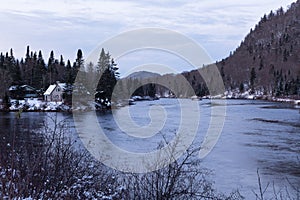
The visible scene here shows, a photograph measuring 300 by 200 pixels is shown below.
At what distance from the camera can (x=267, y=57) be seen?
15438 centimetres

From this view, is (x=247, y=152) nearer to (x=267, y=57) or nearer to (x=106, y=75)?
(x=106, y=75)

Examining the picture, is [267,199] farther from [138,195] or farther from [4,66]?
[4,66]

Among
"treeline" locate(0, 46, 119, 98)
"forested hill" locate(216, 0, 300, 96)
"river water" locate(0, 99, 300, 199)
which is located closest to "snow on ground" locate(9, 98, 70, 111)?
"treeline" locate(0, 46, 119, 98)

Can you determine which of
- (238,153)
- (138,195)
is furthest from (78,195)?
(238,153)

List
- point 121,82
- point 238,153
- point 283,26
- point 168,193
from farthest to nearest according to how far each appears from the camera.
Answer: point 283,26 < point 121,82 < point 238,153 < point 168,193

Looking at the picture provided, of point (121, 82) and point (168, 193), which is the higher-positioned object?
point (121, 82)

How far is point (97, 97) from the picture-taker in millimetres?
49781

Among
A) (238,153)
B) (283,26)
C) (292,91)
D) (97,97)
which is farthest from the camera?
(283,26)

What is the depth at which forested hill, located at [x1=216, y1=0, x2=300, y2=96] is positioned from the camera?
126637 mm

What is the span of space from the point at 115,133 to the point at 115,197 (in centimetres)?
1694

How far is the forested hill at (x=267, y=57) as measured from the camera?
127m

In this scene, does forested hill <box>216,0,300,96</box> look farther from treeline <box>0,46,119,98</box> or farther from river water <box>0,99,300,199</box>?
river water <box>0,99,300,199</box>

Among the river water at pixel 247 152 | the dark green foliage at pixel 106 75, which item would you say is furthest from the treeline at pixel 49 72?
the river water at pixel 247 152

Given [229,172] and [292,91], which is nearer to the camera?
[229,172]
